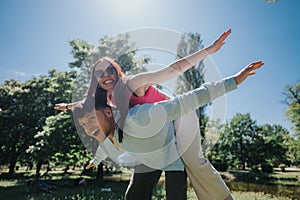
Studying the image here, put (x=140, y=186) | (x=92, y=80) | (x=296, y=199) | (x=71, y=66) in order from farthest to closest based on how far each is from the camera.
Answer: (x=71, y=66), (x=296, y=199), (x=140, y=186), (x=92, y=80)

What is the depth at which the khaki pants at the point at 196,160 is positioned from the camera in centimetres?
144

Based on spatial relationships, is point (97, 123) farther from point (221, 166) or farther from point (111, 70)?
point (221, 166)

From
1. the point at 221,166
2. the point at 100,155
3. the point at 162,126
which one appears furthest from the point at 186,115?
the point at 221,166

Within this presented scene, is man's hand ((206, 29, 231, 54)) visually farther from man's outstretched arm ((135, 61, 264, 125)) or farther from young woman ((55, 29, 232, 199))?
man's outstretched arm ((135, 61, 264, 125))

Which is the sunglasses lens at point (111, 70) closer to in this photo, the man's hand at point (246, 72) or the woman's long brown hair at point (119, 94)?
the woman's long brown hair at point (119, 94)

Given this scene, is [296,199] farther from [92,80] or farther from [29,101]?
[29,101]

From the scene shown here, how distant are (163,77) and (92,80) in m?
0.57

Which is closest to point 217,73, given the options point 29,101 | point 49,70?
point 49,70

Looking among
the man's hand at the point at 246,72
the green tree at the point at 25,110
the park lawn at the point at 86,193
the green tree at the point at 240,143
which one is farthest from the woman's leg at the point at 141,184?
the green tree at the point at 240,143

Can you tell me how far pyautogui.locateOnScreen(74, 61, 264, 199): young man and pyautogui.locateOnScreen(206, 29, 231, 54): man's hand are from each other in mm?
197

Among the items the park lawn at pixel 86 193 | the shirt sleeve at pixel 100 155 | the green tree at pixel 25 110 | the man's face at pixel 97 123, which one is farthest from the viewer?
the green tree at pixel 25 110

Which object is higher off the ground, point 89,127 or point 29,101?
point 29,101

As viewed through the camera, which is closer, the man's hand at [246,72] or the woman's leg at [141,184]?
the man's hand at [246,72]

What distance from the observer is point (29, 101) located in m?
15.1
